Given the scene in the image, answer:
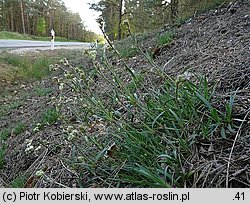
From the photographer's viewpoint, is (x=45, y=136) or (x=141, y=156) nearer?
(x=141, y=156)

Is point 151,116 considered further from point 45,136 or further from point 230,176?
point 45,136

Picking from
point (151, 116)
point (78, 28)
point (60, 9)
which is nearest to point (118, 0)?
point (151, 116)

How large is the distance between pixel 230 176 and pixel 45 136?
2269mm

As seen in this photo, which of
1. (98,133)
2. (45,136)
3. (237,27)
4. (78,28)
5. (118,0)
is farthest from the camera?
(78,28)

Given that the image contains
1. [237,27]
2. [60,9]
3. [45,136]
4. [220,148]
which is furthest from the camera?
[60,9]

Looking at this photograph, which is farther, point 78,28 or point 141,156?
point 78,28

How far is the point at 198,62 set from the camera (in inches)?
131

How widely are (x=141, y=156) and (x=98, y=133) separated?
2.95 ft

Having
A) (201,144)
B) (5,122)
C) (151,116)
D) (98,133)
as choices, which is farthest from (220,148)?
(5,122)

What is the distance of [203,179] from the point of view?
5.19 feet

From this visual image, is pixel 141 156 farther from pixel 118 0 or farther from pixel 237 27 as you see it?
pixel 118 0
